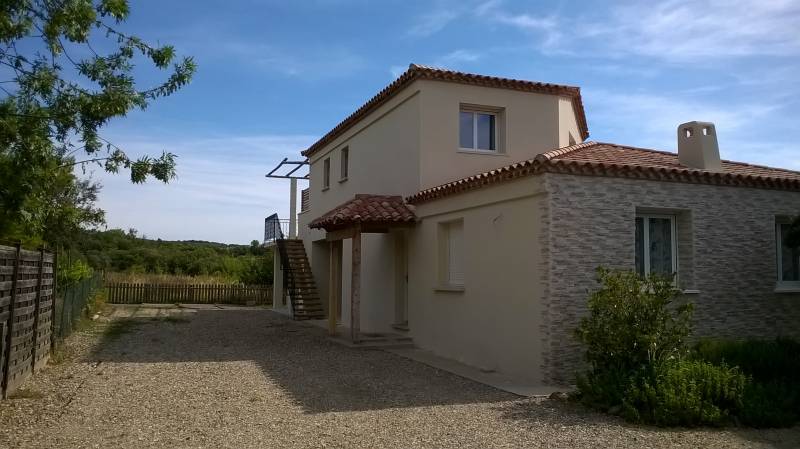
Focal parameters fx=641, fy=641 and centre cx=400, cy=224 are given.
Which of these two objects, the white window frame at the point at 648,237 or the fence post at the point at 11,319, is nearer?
the fence post at the point at 11,319

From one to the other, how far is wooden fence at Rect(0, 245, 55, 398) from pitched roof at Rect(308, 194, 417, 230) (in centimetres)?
526

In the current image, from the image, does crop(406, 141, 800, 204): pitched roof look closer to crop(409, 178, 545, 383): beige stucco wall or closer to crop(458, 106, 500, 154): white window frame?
crop(409, 178, 545, 383): beige stucco wall

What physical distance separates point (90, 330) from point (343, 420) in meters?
11.5

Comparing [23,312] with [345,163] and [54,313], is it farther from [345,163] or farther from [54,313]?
[345,163]

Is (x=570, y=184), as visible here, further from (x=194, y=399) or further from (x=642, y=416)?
(x=194, y=399)

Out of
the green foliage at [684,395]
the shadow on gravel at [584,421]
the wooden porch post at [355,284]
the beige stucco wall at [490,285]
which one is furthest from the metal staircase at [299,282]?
the green foliage at [684,395]

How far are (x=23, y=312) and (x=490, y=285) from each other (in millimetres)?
6955

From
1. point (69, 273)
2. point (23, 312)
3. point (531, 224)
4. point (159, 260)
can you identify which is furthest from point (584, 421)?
point (159, 260)

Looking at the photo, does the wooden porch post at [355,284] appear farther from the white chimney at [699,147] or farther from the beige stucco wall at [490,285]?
the white chimney at [699,147]

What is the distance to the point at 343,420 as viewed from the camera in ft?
23.3

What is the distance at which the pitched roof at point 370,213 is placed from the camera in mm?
13070

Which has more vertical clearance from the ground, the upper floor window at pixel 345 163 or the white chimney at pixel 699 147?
the upper floor window at pixel 345 163

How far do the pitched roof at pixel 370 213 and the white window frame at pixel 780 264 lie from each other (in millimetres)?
6782

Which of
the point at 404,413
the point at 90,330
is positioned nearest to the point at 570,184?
the point at 404,413
